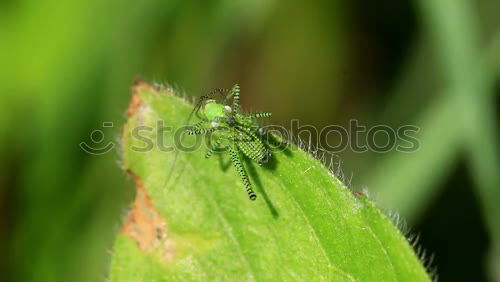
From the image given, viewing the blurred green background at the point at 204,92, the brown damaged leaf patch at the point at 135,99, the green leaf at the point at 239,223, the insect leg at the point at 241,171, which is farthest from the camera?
the blurred green background at the point at 204,92

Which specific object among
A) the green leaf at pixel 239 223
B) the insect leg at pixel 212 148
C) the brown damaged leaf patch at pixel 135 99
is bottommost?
the green leaf at pixel 239 223

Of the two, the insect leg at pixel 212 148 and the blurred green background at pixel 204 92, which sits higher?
the blurred green background at pixel 204 92

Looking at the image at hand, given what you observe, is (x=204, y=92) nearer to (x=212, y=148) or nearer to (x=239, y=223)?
(x=212, y=148)

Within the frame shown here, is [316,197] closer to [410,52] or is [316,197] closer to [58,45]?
[58,45]

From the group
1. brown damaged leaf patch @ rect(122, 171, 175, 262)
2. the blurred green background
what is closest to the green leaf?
brown damaged leaf patch @ rect(122, 171, 175, 262)

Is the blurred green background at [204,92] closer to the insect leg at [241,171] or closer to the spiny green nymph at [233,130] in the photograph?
the spiny green nymph at [233,130]

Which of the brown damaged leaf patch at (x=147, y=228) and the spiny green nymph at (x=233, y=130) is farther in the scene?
the spiny green nymph at (x=233, y=130)

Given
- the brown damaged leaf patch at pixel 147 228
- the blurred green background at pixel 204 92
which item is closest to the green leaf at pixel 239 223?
the brown damaged leaf patch at pixel 147 228
